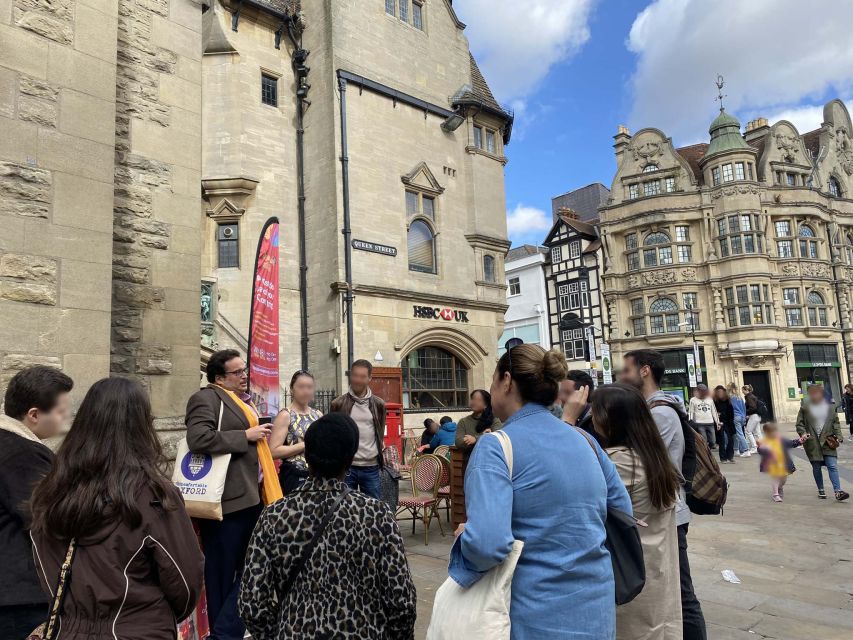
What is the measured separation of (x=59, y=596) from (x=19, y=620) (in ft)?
1.88

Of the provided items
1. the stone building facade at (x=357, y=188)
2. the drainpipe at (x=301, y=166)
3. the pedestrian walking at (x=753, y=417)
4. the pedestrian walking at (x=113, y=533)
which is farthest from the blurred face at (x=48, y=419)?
the pedestrian walking at (x=753, y=417)

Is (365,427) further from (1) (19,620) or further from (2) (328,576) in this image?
(2) (328,576)

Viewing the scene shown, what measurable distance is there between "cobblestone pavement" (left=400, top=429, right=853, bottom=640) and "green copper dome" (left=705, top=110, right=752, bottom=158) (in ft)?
99.9

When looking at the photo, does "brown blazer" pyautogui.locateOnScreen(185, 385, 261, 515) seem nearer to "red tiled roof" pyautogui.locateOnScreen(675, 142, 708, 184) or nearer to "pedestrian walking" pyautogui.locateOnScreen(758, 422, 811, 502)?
"pedestrian walking" pyautogui.locateOnScreen(758, 422, 811, 502)

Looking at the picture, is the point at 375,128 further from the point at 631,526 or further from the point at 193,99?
the point at 631,526

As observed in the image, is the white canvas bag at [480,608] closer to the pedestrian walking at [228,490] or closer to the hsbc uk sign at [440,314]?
the pedestrian walking at [228,490]

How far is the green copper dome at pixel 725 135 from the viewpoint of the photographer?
3434 cm

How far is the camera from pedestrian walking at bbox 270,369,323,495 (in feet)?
13.0

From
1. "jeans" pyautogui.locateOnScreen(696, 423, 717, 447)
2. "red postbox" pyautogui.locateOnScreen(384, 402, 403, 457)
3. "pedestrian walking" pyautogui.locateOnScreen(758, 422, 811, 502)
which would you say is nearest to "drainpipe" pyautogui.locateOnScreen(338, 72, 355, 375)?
"red postbox" pyautogui.locateOnScreen(384, 402, 403, 457)

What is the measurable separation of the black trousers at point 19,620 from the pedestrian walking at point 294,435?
62.9 inches

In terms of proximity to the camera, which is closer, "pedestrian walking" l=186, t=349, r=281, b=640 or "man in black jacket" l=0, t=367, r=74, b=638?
"man in black jacket" l=0, t=367, r=74, b=638

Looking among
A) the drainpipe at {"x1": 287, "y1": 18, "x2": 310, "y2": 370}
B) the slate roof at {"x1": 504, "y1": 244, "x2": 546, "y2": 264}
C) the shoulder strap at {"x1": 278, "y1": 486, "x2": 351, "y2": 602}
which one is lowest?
the shoulder strap at {"x1": 278, "y1": 486, "x2": 351, "y2": 602}

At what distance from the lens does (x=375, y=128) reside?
1734cm

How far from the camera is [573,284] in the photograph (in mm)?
40969
